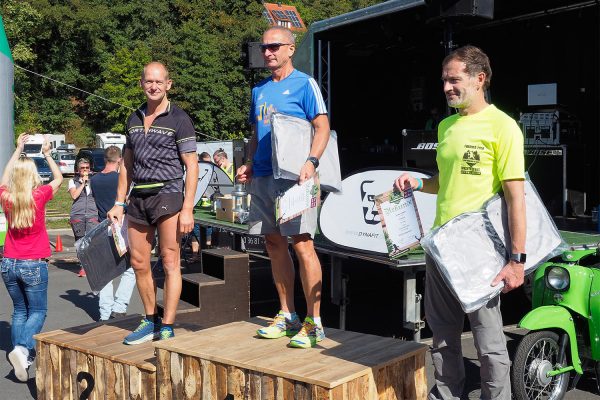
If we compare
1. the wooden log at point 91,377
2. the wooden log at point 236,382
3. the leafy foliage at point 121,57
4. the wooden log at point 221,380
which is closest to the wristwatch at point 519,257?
the wooden log at point 236,382

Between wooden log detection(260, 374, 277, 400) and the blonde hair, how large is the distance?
8.58 ft

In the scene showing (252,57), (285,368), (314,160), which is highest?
(252,57)

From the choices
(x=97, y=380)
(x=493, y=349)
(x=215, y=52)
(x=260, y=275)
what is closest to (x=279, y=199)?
(x=493, y=349)

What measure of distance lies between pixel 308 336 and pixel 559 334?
69.0 inches

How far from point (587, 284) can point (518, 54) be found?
7643 millimetres

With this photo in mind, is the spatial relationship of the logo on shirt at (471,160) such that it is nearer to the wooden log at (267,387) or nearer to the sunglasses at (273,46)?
the sunglasses at (273,46)

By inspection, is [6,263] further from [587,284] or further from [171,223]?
[587,284]

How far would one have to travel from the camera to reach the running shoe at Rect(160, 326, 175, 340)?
4.36 metres

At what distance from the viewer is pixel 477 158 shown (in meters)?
3.12

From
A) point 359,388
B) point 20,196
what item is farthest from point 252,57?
Result: point 359,388

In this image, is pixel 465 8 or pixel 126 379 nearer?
pixel 126 379

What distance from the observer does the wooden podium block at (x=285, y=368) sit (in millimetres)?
3436

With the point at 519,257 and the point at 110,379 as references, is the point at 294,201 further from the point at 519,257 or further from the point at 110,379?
the point at 110,379

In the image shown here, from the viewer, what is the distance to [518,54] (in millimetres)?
11570
